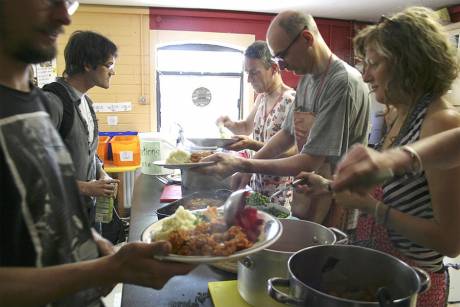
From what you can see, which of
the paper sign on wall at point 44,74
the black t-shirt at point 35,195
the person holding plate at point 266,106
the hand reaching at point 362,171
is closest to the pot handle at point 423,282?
the hand reaching at point 362,171

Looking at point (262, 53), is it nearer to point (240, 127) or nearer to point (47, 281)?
point (240, 127)

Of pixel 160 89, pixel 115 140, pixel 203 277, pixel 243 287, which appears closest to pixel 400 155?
pixel 243 287

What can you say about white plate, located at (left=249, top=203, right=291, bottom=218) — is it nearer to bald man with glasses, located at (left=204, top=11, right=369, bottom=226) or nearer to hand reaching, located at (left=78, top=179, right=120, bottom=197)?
bald man with glasses, located at (left=204, top=11, right=369, bottom=226)

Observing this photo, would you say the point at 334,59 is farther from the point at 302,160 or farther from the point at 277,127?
the point at 277,127

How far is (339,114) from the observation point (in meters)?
1.54

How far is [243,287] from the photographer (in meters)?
1.03

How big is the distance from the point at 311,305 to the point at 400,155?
402mm

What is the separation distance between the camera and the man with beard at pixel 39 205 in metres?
0.67

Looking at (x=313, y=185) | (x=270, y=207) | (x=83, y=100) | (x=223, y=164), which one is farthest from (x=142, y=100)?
(x=313, y=185)

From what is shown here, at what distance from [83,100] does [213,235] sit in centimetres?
159

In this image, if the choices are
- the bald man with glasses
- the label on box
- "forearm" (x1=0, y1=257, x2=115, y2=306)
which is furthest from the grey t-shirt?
the label on box

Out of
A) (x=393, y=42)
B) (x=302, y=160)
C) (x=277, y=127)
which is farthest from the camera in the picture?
(x=277, y=127)

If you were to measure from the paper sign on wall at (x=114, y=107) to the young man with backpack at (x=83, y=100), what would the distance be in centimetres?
254

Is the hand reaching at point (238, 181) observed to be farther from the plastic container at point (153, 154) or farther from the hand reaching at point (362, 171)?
the hand reaching at point (362, 171)
